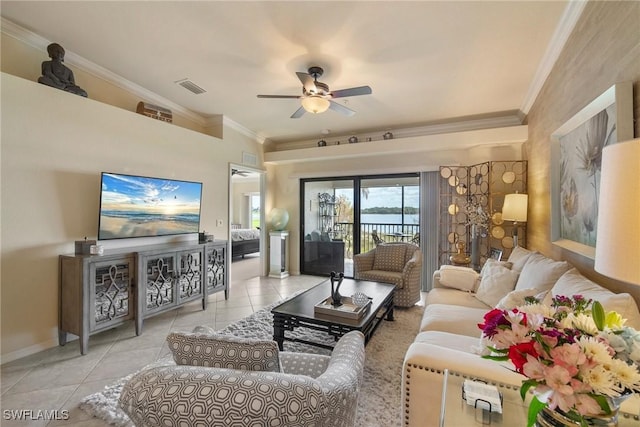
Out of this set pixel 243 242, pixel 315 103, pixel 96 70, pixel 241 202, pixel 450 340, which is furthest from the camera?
pixel 241 202

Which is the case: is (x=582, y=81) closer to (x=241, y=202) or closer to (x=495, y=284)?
(x=495, y=284)

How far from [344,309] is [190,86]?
3.32m

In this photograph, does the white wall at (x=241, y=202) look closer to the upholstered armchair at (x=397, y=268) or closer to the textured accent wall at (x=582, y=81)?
the upholstered armchair at (x=397, y=268)

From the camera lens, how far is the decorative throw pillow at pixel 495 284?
2.41 m


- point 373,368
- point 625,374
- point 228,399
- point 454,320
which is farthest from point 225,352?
point 454,320

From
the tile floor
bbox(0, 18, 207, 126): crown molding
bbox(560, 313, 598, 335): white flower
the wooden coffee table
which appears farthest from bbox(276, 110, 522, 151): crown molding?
bbox(560, 313, 598, 335): white flower

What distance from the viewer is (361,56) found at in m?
2.71

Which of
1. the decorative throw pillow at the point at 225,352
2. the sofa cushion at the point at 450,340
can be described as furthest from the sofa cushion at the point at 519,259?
the decorative throw pillow at the point at 225,352

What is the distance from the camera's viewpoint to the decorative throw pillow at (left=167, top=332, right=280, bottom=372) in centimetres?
99

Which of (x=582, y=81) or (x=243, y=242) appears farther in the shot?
(x=243, y=242)

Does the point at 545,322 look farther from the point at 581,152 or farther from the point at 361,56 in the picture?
the point at 361,56

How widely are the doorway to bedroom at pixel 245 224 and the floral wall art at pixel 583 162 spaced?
434 cm

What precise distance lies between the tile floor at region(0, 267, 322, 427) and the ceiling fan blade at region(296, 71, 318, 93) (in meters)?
2.85

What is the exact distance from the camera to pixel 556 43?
7.84ft
